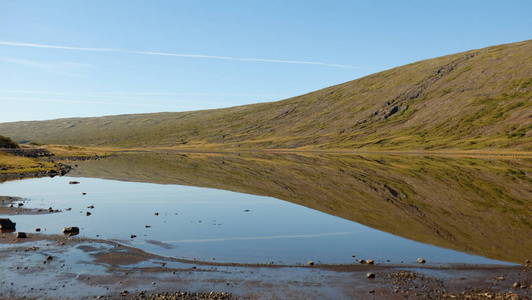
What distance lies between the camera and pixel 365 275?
2000 cm

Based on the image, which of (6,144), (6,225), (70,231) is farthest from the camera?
(6,144)

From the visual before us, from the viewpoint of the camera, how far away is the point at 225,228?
31234 mm

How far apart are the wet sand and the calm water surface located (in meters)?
1.77

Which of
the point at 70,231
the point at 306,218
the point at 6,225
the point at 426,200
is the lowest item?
the point at 306,218

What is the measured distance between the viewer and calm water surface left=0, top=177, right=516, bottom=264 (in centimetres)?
2397

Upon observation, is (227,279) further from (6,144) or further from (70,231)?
(6,144)

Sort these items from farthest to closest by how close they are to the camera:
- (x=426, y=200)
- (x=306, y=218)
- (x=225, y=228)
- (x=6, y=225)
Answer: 1. (x=426, y=200)
2. (x=306, y=218)
3. (x=225, y=228)
4. (x=6, y=225)

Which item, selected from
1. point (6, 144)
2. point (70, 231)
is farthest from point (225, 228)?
point (6, 144)

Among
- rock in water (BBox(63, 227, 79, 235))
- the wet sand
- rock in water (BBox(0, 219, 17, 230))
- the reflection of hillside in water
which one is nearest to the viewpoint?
the wet sand

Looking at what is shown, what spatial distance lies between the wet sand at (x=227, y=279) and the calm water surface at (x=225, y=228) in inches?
69.6

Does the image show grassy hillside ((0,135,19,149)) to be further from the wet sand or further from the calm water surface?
the wet sand

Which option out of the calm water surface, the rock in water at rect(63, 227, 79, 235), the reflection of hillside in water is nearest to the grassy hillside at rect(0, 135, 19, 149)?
the reflection of hillside in water

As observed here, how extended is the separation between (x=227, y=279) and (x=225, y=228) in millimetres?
11973

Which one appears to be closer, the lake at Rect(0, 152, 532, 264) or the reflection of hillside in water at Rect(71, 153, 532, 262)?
the lake at Rect(0, 152, 532, 264)
